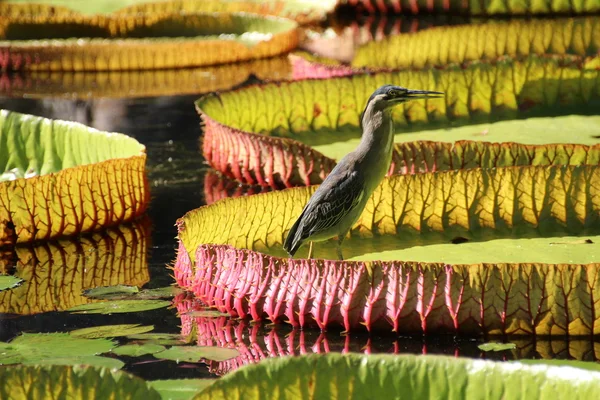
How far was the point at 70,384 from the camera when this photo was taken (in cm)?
251

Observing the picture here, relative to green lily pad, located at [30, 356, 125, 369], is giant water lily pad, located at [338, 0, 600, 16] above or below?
above

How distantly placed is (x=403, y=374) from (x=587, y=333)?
1.14 metres

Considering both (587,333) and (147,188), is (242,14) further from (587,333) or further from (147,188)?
(587,333)

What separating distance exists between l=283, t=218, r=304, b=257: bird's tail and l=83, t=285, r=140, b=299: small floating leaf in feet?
1.83

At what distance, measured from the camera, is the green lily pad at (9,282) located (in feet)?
13.8

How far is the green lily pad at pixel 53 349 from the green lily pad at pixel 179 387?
0.25 m

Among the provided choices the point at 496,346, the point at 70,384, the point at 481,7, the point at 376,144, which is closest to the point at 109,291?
the point at 376,144

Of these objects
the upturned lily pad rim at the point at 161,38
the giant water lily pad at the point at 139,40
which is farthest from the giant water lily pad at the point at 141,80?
the upturned lily pad rim at the point at 161,38

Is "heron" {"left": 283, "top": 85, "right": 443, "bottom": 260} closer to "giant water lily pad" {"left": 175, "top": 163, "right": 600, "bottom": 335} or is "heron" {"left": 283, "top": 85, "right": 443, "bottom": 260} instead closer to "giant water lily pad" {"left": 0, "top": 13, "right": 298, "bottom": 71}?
"giant water lily pad" {"left": 175, "top": 163, "right": 600, "bottom": 335}

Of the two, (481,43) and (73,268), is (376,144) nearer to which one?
(73,268)

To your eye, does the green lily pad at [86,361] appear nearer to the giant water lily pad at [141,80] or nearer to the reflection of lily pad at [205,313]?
the reflection of lily pad at [205,313]

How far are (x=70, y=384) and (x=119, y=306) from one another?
4.48 feet

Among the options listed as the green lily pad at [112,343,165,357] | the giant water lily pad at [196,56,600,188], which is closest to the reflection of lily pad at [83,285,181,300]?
the green lily pad at [112,343,165,357]

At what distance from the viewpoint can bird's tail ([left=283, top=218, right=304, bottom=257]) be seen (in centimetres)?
392
